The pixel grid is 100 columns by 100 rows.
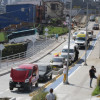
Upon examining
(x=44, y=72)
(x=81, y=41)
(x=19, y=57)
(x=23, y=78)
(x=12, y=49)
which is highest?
(x=23, y=78)

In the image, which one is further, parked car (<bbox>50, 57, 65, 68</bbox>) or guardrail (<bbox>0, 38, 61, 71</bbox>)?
guardrail (<bbox>0, 38, 61, 71</bbox>)

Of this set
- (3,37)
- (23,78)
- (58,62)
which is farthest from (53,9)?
(23,78)

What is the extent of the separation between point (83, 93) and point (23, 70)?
4771 mm

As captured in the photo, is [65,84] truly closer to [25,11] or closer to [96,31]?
[96,31]

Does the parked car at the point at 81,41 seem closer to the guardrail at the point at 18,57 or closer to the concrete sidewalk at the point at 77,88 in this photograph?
the guardrail at the point at 18,57

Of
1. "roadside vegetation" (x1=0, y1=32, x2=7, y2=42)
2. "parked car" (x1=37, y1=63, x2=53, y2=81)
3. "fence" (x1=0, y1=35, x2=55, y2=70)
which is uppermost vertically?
"parked car" (x1=37, y1=63, x2=53, y2=81)

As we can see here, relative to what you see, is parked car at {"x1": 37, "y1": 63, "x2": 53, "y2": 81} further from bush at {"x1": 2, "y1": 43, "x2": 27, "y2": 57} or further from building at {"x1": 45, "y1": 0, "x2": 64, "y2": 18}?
building at {"x1": 45, "y1": 0, "x2": 64, "y2": 18}

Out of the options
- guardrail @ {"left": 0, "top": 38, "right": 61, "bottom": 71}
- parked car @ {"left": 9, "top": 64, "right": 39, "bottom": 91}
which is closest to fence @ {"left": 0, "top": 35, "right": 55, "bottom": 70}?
guardrail @ {"left": 0, "top": 38, "right": 61, "bottom": 71}

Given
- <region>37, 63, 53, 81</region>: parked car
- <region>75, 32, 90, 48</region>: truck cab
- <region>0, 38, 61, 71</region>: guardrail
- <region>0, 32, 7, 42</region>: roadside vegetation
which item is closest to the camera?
<region>37, 63, 53, 81</region>: parked car

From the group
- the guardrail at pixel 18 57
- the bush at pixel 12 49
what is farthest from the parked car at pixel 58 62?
the bush at pixel 12 49

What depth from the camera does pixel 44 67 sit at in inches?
1113

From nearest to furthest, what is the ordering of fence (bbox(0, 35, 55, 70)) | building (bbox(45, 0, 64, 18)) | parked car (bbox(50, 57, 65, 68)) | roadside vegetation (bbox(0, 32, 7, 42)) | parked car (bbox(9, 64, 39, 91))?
parked car (bbox(9, 64, 39, 91))
parked car (bbox(50, 57, 65, 68))
fence (bbox(0, 35, 55, 70))
roadside vegetation (bbox(0, 32, 7, 42))
building (bbox(45, 0, 64, 18))

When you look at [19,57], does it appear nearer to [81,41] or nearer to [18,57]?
[18,57]

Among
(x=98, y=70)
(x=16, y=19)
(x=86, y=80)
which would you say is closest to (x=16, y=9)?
(x=16, y=19)
